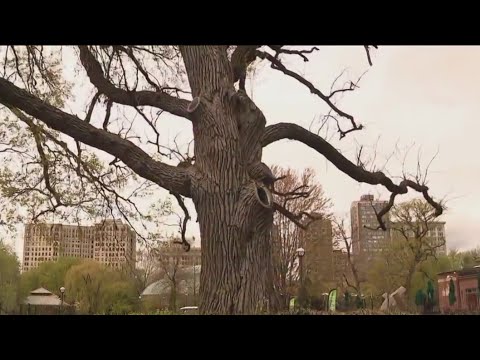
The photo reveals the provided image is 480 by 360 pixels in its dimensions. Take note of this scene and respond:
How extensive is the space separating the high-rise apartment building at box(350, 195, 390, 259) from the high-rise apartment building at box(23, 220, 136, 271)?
404 cm

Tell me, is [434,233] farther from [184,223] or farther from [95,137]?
[95,137]

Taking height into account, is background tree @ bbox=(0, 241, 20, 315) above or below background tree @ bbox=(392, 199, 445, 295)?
below

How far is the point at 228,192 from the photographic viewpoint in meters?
5.07

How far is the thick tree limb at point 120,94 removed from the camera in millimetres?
6066

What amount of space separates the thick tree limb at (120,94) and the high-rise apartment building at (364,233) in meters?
4.14

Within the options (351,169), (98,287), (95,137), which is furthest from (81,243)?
(351,169)

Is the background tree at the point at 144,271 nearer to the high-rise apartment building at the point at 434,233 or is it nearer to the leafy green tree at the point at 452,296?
the leafy green tree at the point at 452,296

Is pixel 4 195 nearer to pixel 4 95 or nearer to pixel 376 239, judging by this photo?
pixel 4 95

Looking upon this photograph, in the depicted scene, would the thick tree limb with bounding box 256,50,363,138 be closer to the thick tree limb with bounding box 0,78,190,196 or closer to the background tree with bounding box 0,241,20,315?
the thick tree limb with bounding box 0,78,190,196

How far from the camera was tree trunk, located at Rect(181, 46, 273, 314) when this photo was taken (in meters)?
4.84

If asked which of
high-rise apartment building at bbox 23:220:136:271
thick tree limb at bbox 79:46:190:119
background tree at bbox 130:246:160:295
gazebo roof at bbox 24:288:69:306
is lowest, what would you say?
gazebo roof at bbox 24:288:69:306

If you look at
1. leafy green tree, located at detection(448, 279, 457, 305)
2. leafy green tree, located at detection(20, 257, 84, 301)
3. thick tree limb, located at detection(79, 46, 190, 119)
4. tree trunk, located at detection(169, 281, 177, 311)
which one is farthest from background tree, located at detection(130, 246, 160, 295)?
leafy green tree, located at detection(448, 279, 457, 305)

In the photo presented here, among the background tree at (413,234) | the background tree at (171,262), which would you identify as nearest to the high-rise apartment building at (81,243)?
the background tree at (171,262)
